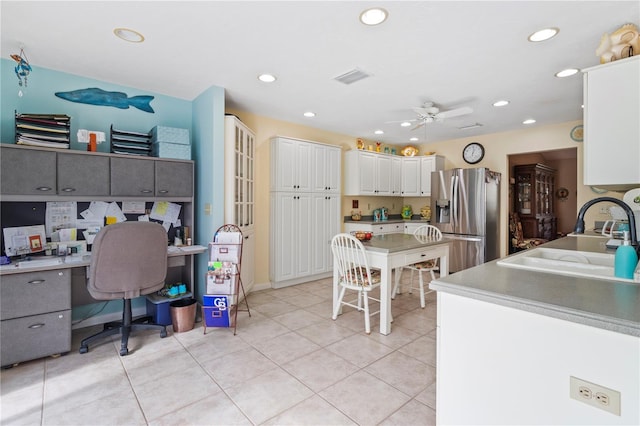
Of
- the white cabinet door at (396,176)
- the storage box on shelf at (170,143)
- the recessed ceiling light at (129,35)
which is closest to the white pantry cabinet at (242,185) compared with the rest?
the storage box on shelf at (170,143)

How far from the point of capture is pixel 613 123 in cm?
150

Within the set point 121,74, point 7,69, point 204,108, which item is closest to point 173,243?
point 204,108

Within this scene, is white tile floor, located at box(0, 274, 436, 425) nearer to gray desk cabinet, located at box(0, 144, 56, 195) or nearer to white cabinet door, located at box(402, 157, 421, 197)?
gray desk cabinet, located at box(0, 144, 56, 195)

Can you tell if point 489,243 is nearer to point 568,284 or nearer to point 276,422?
point 568,284

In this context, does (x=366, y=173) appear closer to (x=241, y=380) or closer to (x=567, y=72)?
(x=567, y=72)

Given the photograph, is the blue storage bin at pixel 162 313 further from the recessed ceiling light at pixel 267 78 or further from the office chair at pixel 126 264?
the recessed ceiling light at pixel 267 78

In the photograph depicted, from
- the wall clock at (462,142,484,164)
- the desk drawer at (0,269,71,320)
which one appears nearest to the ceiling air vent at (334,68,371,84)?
the desk drawer at (0,269,71,320)

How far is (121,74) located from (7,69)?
87 centimetres

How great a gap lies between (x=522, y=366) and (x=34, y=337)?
10.6 ft

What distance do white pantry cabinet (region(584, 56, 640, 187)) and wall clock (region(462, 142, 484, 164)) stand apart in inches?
165

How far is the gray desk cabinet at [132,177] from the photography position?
9.38ft

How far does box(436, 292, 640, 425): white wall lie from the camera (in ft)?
3.22

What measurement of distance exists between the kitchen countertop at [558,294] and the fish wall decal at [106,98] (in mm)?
3497

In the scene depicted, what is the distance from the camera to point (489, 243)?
4.98 m
